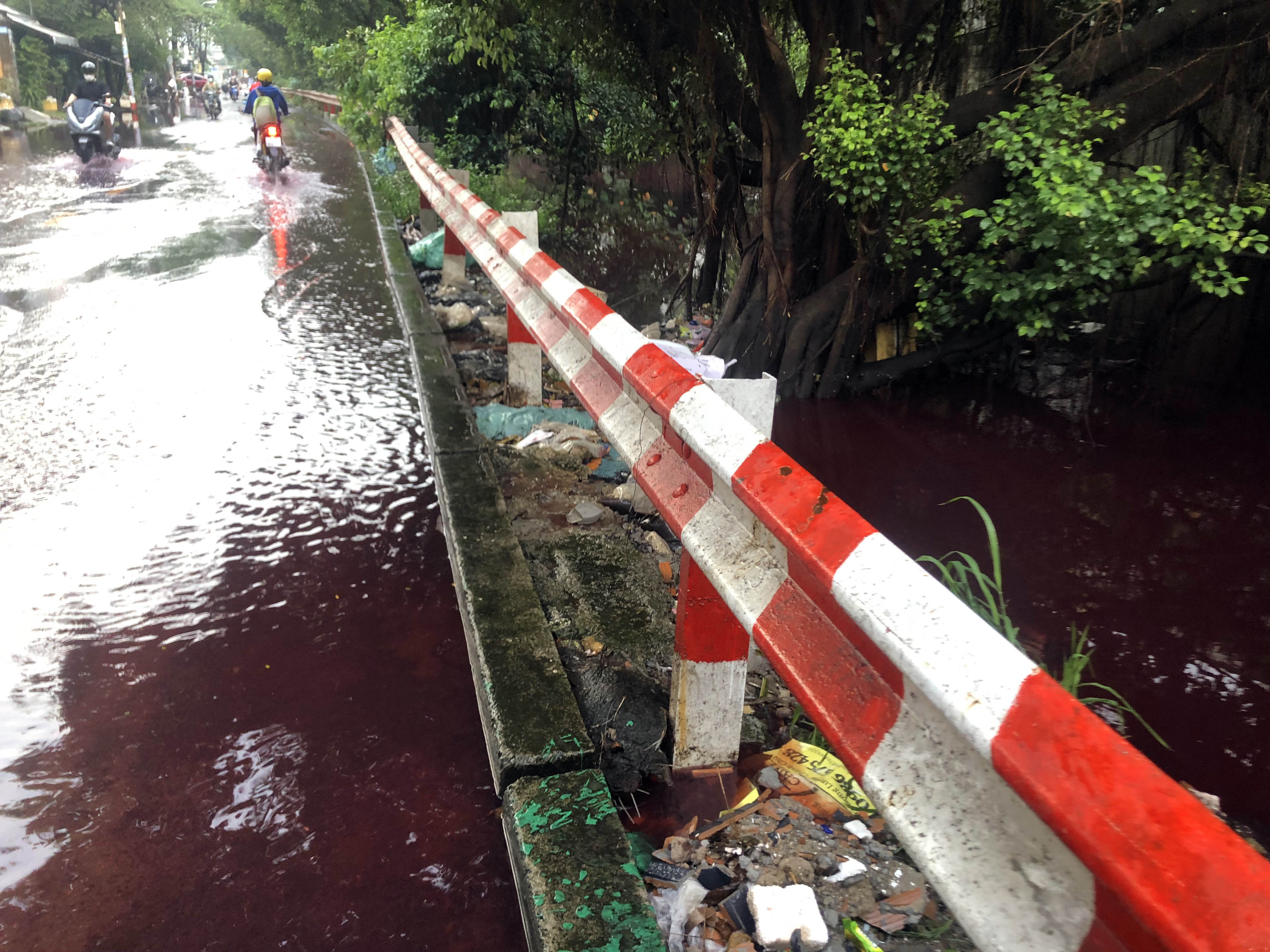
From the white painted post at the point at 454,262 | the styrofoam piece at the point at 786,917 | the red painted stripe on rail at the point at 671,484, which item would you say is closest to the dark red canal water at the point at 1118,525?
the styrofoam piece at the point at 786,917

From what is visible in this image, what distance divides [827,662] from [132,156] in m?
19.7

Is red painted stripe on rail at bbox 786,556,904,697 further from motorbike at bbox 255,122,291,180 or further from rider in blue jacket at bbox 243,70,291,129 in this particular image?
rider in blue jacket at bbox 243,70,291,129

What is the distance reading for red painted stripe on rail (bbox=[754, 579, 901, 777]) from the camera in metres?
1.37

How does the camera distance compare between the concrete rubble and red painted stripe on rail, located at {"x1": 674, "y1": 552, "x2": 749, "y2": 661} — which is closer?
the concrete rubble

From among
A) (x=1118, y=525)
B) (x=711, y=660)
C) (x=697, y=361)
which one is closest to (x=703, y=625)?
(x=711, y=660)

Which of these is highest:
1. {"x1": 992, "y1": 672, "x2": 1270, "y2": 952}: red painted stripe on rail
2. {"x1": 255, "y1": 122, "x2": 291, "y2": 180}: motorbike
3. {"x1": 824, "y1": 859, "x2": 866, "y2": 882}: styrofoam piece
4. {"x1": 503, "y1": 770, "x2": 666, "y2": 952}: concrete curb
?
{"x1": 255, "y1": 122, "x2": 291, "y2": 180}: motorbike

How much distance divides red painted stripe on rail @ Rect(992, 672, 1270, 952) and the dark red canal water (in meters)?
2.36

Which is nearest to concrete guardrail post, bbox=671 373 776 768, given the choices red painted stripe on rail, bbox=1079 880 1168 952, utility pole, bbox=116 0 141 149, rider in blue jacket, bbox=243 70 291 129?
red painted stripe on rail, bbox=1079 880 1168 952

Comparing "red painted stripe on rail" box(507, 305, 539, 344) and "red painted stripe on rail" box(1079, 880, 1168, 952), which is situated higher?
"red painted stripe on rail" box(1079, 880, 1168, 952)

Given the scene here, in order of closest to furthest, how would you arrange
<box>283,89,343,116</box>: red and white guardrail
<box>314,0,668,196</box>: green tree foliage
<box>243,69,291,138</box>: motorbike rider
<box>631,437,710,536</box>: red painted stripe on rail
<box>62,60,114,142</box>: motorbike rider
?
<box>631,437,710,536</box>: red painted stripe on rail
<box>314,0,668,196</box>: green tree foliage
<box>243,69,291,138</box>: motorbike rider
<box>62,60,114,142</box>: motorbike rider
<box>283,89,343,116</box>: red and white guardrail

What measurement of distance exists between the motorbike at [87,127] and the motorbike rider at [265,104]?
7.72ft

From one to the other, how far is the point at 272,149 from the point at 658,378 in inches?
574

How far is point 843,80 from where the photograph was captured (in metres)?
5.57

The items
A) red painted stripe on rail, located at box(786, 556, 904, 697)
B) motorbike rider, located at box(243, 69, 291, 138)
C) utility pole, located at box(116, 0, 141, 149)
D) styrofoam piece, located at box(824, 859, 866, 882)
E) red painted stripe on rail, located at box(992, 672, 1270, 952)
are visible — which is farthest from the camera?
utility pole, located at box(116, 0, 141, 149)
